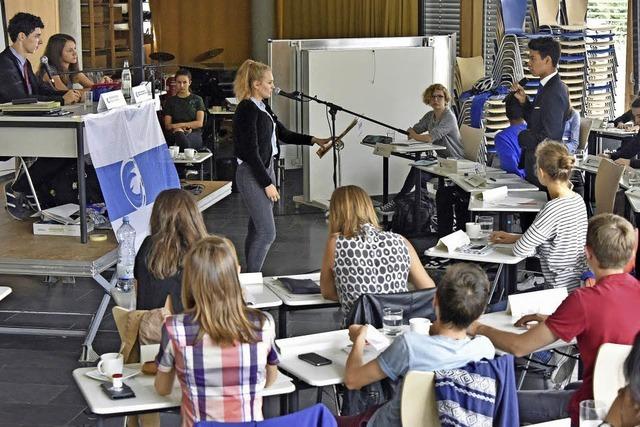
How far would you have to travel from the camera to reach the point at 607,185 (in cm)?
741

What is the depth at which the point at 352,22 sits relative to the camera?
1391 cm

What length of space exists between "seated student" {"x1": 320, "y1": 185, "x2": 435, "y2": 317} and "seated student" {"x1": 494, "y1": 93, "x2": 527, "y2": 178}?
4015 millimetres

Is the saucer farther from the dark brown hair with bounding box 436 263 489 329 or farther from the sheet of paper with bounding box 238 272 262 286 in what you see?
the sheet of paper with bounding box 238 272 262 286

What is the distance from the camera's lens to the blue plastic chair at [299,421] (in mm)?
3105

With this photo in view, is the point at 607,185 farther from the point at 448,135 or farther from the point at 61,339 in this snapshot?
the point at 61,339

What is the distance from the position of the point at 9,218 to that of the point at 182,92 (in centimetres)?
454

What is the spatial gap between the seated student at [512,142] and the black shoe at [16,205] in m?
3.86

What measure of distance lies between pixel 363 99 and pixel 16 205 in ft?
15.8

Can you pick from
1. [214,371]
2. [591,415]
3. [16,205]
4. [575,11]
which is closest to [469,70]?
[575,11]

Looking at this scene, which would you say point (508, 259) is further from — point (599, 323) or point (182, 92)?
point (182, 92)

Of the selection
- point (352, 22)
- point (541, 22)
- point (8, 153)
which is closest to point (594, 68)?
point (541, 22)

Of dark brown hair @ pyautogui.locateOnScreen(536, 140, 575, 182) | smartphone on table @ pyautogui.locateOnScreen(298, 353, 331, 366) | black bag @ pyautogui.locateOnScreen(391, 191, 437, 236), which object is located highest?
dark brown hair @ pyautogui.locateOnScreen(536, 140, 575, 182)

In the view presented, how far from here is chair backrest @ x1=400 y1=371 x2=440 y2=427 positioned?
3.55m

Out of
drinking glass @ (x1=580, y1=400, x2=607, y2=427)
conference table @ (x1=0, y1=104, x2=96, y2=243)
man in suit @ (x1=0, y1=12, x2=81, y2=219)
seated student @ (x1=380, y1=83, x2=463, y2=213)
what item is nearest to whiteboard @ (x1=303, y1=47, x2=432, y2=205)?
seated student @ (x1=380, y1=83, x2=463, y2=213)
